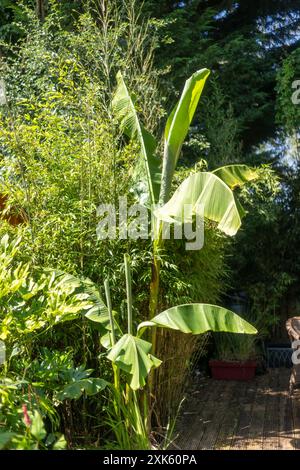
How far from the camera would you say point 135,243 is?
470 cm

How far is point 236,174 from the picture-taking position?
4.79 m

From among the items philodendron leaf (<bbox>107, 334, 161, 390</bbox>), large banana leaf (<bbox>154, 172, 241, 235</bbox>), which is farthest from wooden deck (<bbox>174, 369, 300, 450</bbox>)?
large banana leaf (<bbox>154, 172, 241, 235</bbox>)

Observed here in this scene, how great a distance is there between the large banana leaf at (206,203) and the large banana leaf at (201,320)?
0.58 m

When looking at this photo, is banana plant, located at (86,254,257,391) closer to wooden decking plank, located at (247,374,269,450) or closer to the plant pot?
wooden decking plank, located at (247,374,269,450)

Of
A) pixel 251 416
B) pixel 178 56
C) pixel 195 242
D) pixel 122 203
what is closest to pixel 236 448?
pixel 251 416

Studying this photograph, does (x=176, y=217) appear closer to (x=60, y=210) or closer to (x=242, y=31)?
(x=60, y=210)

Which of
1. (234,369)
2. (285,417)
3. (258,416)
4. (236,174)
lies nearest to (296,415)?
(285,417)

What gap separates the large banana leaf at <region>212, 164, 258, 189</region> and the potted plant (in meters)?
2.86

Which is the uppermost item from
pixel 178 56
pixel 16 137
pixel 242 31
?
pixel 242 31

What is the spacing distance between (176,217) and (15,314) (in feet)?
4.59

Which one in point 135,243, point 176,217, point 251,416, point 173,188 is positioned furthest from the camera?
point 251,416

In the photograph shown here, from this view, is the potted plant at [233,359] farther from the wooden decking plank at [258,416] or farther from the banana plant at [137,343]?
the banana plant at [137,343]

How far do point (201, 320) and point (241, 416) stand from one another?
6.70 ft

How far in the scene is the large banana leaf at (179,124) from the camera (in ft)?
14.7
